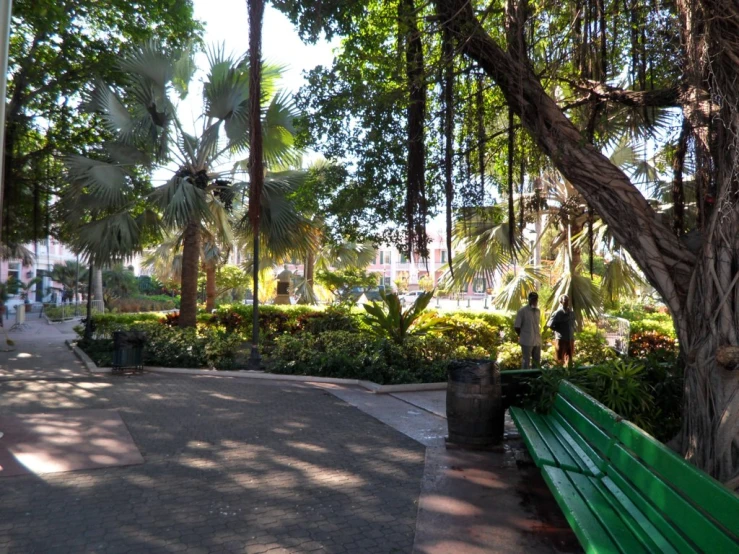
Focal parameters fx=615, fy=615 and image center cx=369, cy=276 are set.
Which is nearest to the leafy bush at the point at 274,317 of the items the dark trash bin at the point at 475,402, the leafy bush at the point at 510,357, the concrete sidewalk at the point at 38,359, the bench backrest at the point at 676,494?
the concrete sidewalk at the point at 38,359

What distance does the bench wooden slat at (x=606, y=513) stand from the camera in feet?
9.74

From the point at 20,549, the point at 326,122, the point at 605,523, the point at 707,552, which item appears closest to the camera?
the point at 707,552

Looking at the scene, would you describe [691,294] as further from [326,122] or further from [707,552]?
[326,122]

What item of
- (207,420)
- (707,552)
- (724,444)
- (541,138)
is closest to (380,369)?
(207,420)

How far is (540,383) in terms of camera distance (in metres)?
6.60

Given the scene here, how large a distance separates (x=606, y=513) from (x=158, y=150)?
13280mm

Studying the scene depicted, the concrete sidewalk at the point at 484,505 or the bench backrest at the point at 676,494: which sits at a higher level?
the bench backrest at the point at 676,494

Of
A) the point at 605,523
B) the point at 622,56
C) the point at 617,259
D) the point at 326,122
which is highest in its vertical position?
the point at 622,56

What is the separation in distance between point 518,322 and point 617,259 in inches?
186

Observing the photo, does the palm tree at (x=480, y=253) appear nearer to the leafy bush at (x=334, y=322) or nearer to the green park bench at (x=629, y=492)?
the leafy bush at (x=334, y=322)

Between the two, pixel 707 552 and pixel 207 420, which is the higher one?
pixel 707 552

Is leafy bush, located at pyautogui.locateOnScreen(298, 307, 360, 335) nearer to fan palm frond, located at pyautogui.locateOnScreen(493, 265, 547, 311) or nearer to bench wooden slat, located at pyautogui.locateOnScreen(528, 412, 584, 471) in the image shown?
fan palm frond, located at pyautogui.locateOnScreen(493, 265, 547, 311)

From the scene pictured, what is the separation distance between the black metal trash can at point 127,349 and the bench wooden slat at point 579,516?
9.24 metres

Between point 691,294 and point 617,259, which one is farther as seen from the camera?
point 617,259
